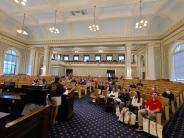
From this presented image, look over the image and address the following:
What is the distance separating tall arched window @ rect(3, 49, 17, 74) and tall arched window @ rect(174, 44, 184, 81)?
66.3 feet

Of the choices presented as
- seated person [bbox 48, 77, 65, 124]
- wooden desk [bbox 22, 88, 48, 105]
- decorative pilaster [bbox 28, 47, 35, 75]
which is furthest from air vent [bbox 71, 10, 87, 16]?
wooden desk [bbox 22, 88, 48, 105]

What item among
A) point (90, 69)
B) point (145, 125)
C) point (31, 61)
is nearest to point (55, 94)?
point (145, 125)

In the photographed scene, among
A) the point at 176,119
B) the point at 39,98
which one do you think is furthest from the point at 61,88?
the point at 176,119

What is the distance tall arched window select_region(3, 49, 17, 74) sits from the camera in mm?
17827

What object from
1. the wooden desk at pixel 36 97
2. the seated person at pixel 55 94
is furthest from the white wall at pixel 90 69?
the wooden desk at pixel 36 97

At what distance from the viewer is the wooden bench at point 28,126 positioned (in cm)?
148

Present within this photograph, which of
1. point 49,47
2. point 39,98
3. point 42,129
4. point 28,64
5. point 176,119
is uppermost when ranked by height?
point 49,47

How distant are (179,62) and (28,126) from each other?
1563 centimetres

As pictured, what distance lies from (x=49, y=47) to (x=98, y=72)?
1101cm

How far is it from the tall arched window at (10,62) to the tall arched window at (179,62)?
66.3 feet

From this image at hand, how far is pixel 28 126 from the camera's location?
1837 mm

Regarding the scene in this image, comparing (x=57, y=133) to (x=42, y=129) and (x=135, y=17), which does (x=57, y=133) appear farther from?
(x=135, y=17)

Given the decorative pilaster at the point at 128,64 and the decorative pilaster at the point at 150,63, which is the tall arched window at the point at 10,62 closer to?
the decorative pilaster at the point at 128,64

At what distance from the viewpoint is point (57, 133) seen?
3.79m
